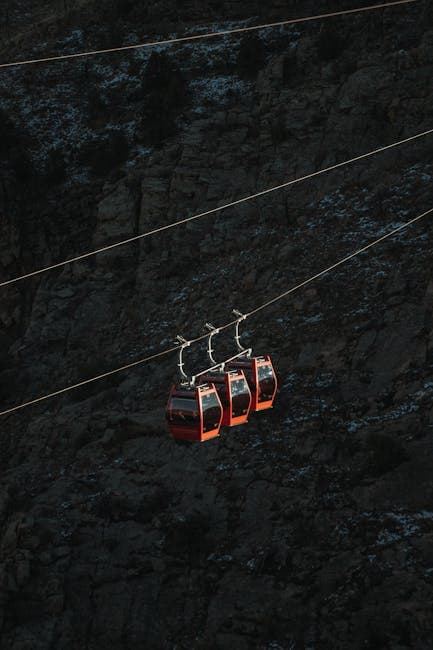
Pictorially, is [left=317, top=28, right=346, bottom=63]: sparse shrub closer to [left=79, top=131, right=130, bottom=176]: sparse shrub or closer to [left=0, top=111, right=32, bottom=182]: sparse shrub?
[left=79, top=131, right=130, bottom=176]: sparse shrub

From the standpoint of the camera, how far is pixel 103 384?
31.1m

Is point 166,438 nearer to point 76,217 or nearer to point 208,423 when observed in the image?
point 208,423

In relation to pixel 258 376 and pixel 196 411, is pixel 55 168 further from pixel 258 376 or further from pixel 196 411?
pixel 196 411

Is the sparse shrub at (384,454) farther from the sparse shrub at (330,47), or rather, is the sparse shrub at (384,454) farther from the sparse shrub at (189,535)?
the sparse shrub at (330,47)

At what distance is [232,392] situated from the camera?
19.0m

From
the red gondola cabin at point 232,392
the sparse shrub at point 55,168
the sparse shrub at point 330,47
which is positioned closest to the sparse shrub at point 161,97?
the sparse shrub at point 55,168

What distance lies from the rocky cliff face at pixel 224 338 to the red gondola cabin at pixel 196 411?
5331mm

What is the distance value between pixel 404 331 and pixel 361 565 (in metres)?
7.96

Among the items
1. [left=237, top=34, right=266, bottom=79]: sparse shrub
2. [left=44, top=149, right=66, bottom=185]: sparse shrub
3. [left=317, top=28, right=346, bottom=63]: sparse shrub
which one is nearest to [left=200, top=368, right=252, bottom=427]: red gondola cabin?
[left=44, top=149, right=66, bottom=185]: sparse shrub

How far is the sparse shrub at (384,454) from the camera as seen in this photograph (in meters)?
22.9

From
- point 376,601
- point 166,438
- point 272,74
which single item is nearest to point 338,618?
point 376,601

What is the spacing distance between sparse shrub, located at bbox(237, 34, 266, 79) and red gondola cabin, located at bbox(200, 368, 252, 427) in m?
26.8

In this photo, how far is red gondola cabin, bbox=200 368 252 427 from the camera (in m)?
19.0

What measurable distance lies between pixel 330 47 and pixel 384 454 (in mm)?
23246
